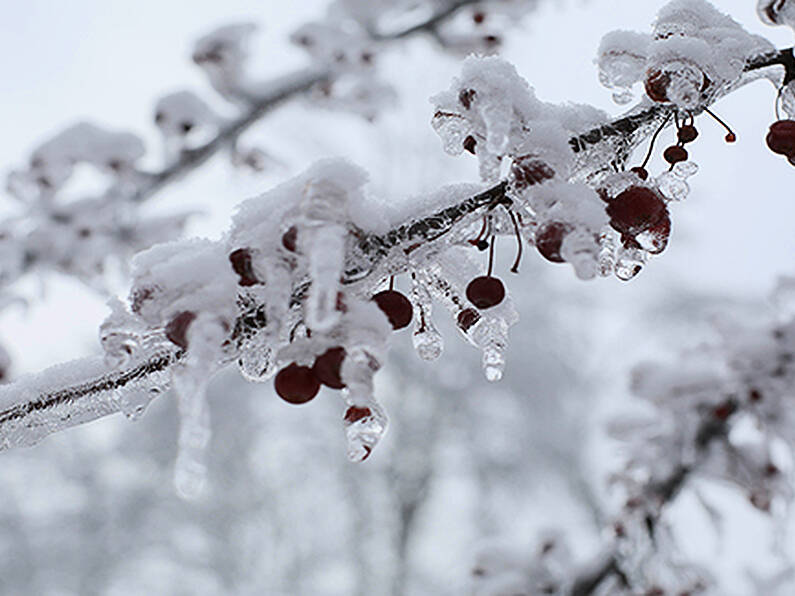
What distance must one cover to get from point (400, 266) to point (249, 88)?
8.30 ft

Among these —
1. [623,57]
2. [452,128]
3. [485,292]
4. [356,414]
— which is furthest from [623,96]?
[356,414]

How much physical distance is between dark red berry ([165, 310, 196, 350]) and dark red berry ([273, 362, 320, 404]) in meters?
0.13

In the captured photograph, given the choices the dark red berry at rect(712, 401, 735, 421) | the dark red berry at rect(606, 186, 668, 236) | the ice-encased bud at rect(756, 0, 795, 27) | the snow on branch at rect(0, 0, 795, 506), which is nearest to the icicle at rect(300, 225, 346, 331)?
the snow on branch at rect(0, 0, 795, 506)

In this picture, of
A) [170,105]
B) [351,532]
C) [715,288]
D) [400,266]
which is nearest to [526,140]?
[400,266]

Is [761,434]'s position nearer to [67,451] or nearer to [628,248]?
[628,248]

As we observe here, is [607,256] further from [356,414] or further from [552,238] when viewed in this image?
[356,414]

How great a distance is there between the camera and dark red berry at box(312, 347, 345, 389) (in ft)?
2.99

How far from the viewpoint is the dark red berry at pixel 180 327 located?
878mm

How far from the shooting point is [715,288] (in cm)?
1271

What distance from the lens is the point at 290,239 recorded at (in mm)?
893

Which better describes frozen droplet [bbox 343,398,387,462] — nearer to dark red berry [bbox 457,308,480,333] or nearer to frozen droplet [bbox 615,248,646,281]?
dark red berry [bbox 457,308,480,333]

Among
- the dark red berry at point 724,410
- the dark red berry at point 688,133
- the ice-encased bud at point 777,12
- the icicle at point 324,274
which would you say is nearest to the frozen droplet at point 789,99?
the ice-encased bud at point 777,12

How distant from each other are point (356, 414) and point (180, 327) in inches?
10.0

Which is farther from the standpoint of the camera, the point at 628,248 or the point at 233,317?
the point at 628,248
